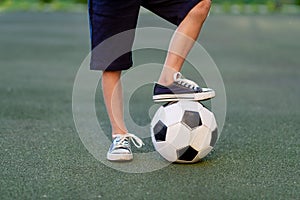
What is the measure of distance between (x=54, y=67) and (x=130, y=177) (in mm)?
4867

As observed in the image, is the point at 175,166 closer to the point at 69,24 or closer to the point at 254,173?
the point at 254,173

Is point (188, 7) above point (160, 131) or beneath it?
above

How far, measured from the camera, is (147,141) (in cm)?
427

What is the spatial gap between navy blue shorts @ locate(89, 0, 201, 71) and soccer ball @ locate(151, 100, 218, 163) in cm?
38

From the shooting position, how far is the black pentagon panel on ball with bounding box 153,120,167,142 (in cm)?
370

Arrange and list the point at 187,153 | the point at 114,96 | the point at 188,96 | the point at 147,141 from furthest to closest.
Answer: the point at 147,141 → the point at 114,96 → the point at 188,96 → the point at 187,153

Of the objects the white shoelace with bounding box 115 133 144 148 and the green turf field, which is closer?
the green turf field

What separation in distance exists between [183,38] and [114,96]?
503 mm

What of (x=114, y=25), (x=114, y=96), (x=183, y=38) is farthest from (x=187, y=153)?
(x=114, y=25)

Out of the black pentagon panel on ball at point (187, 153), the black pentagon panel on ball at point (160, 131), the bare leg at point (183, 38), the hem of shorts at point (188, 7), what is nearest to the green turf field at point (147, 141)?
the black pentagon panel on ball at point (187, 153)

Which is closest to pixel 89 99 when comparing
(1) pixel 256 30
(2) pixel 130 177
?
(2) pixel 130 177

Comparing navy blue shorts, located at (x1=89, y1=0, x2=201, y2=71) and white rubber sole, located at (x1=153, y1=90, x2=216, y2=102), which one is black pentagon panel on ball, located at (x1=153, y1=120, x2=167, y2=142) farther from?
navy blue shorts, located at (x1=89, y1=0, x2=201, y2=71)

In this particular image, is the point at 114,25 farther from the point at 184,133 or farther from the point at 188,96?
the point at 184,133

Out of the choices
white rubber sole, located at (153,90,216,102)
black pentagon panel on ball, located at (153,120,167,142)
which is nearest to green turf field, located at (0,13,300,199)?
black pentagon panel on ball, located at (153,120,167,142)
